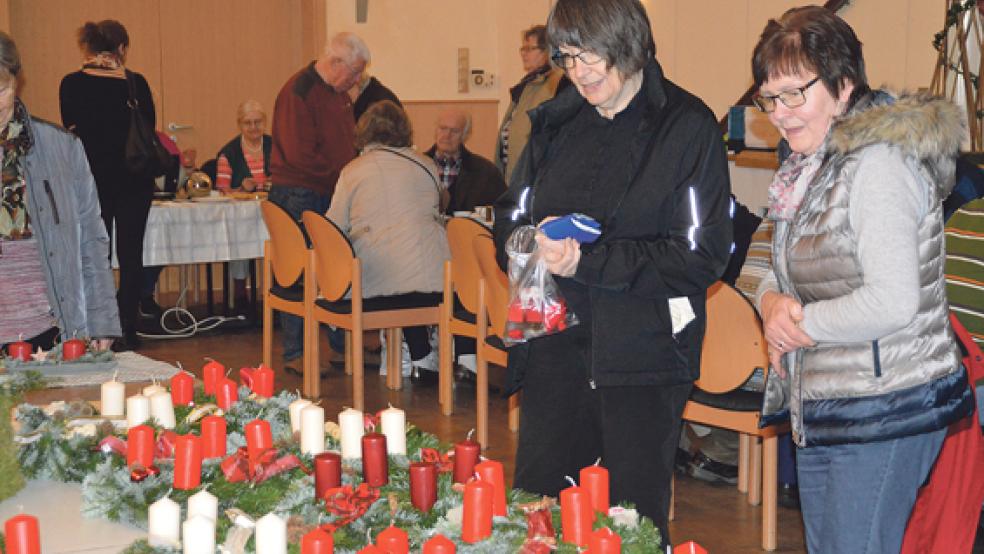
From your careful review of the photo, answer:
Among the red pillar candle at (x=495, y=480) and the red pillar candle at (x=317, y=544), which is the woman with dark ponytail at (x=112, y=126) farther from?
the red pillar candle at (x=317, y=544)

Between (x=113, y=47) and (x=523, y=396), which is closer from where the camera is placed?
(x=523, y=396)

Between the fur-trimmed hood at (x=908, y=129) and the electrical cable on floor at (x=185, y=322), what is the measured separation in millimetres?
5928

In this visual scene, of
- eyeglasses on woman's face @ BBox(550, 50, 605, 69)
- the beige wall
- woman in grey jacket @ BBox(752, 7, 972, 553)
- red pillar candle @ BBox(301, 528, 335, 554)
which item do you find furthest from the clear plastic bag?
the beige wall

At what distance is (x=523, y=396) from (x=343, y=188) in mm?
3329

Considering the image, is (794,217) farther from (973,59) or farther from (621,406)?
(973,59)

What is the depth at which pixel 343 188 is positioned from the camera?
5773mm

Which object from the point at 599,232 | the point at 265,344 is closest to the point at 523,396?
the point at 599,232

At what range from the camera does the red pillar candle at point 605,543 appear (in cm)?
162

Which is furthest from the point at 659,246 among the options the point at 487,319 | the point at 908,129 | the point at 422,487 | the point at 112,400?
the point at 487,319

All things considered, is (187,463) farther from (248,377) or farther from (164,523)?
(248,377)

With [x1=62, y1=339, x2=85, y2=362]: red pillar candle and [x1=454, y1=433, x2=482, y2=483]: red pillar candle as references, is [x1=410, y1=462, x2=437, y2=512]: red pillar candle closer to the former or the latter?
[x1=454, y1=433, x2=482, y2=483]: red pillar candle

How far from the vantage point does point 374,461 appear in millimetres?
2020

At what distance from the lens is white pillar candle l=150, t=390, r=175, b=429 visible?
2375 mm

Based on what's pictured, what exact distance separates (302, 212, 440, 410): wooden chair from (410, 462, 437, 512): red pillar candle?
11.4 feet
